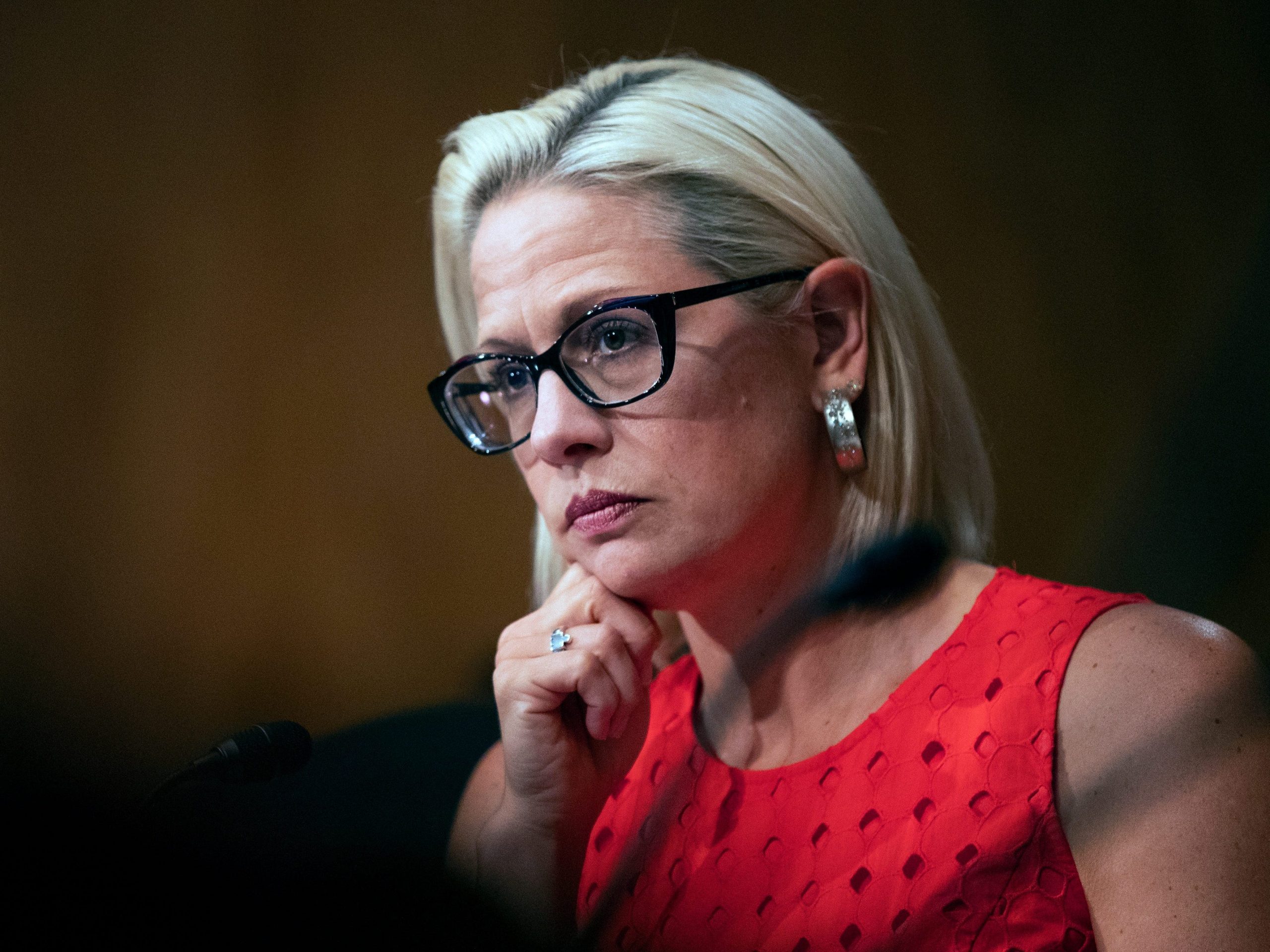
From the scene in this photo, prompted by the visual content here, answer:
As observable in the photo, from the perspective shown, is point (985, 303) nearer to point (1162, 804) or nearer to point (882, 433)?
point (882, 433)

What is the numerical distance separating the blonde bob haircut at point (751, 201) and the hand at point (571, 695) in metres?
0.22

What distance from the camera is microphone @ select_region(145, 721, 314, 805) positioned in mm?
598

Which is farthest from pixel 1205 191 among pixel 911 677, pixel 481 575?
pixel 481 575

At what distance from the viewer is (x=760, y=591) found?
2.96 ft

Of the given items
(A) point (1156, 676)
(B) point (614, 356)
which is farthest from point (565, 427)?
(A) point (1156, 676)

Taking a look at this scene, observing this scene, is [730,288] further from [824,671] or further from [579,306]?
[824,671]

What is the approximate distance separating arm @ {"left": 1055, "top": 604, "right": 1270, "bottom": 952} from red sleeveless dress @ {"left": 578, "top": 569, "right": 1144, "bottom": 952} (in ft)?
0.07

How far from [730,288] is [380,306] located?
0.97 ft

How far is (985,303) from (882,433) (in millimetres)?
141

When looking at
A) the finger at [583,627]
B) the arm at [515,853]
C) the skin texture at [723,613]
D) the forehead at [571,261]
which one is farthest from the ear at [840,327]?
the arm at [515,853]

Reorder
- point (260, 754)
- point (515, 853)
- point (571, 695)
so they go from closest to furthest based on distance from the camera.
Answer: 1. point (260, 754)
2. point (515, 853)
3. point (571, 695)

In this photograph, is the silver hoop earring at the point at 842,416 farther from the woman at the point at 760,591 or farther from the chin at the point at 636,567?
the chin at the point at 636,567

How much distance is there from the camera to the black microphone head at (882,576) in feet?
2.97

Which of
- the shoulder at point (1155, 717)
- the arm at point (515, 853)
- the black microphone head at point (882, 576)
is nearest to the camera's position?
the arm at point (515, 853)
